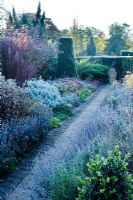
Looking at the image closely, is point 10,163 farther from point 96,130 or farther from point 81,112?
point 81,112

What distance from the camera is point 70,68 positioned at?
50.4 ft

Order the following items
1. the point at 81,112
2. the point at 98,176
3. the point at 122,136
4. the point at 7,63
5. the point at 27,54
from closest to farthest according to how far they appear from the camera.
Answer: the point at 98,176, the point at 122,136, the point at 81,112, the point at 7,63, the point at 27,54

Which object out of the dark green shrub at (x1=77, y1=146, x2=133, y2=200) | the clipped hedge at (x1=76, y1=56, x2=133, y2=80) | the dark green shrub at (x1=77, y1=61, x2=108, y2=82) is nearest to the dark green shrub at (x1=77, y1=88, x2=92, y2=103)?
the dark green shrub at (x1=77, y1=61, x2=108, y2=82)

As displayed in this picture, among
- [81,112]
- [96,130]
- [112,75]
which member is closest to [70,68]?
[112,75]

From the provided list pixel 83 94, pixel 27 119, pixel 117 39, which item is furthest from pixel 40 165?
pixel 117 39

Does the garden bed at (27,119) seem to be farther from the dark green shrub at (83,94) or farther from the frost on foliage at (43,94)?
the dark green shrub at (83,94)

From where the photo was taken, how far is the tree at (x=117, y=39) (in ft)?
140

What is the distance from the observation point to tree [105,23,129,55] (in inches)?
1681

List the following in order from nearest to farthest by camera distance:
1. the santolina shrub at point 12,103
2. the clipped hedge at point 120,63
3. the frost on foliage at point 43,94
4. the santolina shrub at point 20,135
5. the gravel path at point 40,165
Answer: the gravel path at point 40,165
the santolina shrub at point 20,135
the santolina shrub at point 12,103
the frost on foliage at point 43,94
the clipped hedge at point 120,63

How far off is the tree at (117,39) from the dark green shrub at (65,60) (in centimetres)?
2649

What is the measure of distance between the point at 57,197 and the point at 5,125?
2319mm

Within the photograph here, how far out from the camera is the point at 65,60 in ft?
50.5

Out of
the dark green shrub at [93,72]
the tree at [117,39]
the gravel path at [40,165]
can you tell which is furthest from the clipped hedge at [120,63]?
the tree at [117,39]

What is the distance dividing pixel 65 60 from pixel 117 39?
29.3 meters
